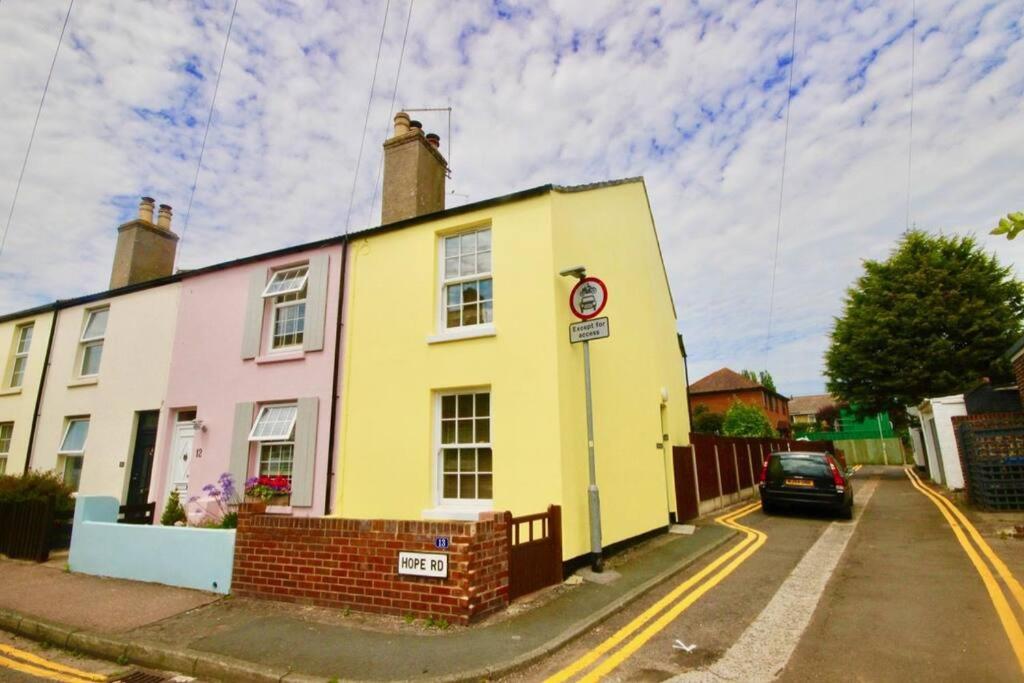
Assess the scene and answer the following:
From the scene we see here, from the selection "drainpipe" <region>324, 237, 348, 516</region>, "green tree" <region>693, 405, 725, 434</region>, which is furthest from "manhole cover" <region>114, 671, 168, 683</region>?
"green tree" <region>693, 405, 725, 434</region>

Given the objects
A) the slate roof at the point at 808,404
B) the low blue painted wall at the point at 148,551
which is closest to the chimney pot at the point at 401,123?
the low blue painted wall at the point at 148,551

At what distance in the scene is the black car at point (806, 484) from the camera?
11797 millimetres

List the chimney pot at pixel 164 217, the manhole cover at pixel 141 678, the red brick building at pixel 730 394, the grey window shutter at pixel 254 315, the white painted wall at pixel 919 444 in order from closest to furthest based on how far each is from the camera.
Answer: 1. the manhole cover at pixel 141 678
2. the grey window shutter at pixel 254 315
3. the chimney pot at pixel 164 217
4. the white painted wall at pixel 919 444
5. the red brick building at pixel 730 394

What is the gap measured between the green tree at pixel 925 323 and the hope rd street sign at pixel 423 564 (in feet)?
79.2

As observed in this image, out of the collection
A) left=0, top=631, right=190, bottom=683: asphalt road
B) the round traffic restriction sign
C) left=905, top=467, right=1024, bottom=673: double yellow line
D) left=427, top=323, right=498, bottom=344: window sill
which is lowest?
left=0, top=631, right=190, bottom=683: asphalt road

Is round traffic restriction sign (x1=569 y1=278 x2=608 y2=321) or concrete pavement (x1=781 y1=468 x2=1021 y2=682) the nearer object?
concrete pavement (x1=781 y1=468 x2=1021 y2=682)

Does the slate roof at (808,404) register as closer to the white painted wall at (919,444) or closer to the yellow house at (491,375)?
the white painted wall at (919,444)

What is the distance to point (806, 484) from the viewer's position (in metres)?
12.1

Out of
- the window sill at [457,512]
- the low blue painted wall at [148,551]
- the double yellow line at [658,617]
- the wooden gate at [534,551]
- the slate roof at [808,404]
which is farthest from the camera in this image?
the slate roof at [808,404]

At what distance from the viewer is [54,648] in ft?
18.0

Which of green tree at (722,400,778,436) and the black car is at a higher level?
green tree at (722,400,778,436)

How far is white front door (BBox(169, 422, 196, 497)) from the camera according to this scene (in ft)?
35.8

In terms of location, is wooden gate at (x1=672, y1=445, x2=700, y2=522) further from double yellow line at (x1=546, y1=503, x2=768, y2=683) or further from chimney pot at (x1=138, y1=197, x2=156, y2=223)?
chimney pot at (x1=138, y1=197, x2=156, y2=223)

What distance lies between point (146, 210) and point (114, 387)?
5.96 meters
